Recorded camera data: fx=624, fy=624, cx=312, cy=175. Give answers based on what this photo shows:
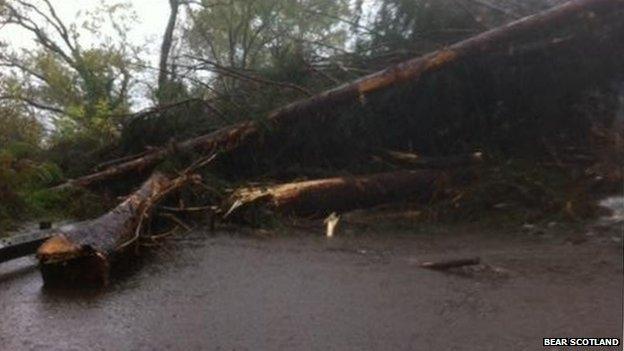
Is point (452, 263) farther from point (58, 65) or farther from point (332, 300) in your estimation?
point (58, 65)

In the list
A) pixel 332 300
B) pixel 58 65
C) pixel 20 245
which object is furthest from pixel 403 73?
pixel 58 65

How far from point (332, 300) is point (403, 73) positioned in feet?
10.7

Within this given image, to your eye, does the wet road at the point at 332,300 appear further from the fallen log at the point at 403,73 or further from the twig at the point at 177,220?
the fallen log at the point at 403,73

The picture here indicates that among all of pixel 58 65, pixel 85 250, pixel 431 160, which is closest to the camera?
pixel 85 250

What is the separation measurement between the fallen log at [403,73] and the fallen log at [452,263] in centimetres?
251

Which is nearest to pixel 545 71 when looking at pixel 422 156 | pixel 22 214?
pixel 422 156

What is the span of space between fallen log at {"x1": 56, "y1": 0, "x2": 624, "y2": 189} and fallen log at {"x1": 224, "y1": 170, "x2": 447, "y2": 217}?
0.79 meters

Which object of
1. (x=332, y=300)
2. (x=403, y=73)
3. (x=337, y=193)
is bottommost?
(x=332, y=300)

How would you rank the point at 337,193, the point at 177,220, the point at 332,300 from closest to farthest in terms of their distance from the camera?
the point at 332,300 → the point at 177,220 → the point at 337,193

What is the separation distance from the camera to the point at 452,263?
4.05 metres

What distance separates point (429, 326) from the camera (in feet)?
10.1

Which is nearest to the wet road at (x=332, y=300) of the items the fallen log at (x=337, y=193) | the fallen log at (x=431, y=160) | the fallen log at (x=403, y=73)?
the fallen log at (x=337, y=193)

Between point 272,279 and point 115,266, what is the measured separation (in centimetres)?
108

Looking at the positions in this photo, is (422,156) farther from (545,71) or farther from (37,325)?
(37,325)
